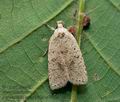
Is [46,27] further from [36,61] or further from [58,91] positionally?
[58,91]

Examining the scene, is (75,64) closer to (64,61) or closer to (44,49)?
(64,61)

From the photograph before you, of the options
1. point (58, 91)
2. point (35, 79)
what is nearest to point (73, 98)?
point (58, 91)
